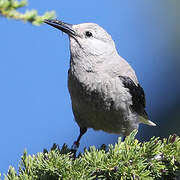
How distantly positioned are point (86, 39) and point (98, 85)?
0.73 m

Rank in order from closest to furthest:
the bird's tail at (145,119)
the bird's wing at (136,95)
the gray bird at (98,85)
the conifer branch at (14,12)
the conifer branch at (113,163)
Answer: the conifer branch at (14,12) → the conifer branch at (113,163) → the gray bird at (98,85) → the bird's wing at (136,95) → the bird's tail at (145,119)

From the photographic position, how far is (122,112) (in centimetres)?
375

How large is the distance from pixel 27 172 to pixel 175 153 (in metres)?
1.05

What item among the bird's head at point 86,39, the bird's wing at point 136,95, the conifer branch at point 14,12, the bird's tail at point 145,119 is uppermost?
the bird's head at point 86,39

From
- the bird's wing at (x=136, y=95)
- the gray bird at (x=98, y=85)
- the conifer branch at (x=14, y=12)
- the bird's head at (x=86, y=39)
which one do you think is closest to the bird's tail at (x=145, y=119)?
the bird's wing at (x=136, y=95)

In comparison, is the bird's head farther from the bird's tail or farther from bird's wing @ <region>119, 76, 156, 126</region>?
the bird's tail

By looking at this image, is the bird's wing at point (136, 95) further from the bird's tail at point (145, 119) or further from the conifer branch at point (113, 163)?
the conifer branch at point (113, 163)

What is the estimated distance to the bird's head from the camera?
3.86 metres

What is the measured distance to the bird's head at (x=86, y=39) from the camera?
386 centimetres

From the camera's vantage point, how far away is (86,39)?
3990mm

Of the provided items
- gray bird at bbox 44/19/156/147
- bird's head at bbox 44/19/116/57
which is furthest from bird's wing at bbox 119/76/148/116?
bird's head at bbox 44/19/116/57

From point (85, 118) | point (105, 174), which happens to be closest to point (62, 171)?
point (105, 174)

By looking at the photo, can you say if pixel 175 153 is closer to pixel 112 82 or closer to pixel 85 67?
pixel 112 82

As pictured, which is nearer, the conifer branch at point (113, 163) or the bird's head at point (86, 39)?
the conifer branch at point (113, 163)
